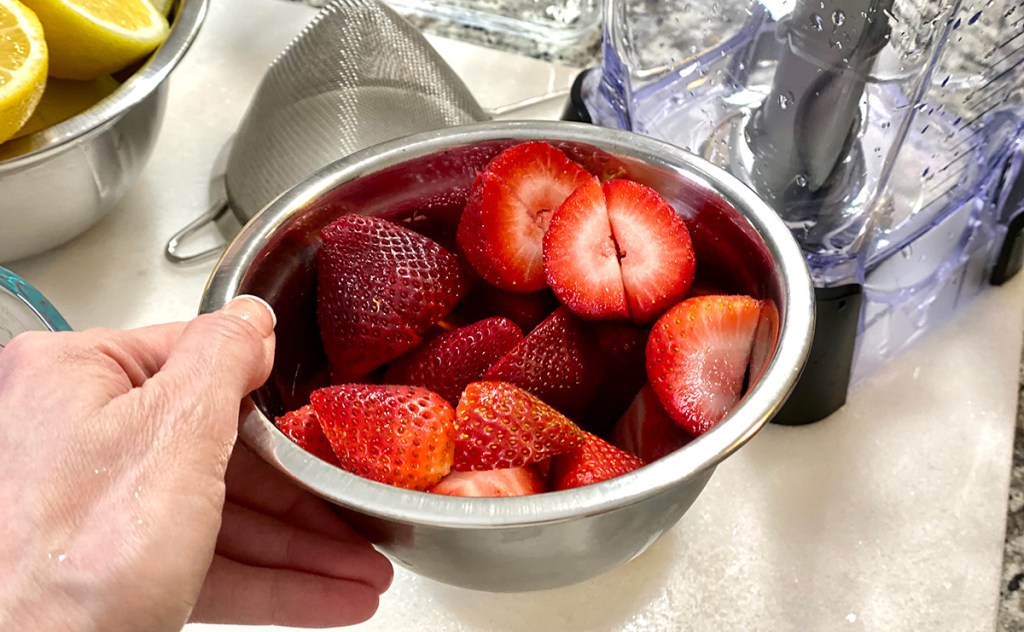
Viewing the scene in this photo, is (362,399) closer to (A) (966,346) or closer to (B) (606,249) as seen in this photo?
(B) (606,249)

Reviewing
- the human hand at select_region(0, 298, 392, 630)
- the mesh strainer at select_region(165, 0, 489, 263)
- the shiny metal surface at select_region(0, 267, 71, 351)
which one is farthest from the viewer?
the mesh strainer at select_region(165, 0, 489, 263)

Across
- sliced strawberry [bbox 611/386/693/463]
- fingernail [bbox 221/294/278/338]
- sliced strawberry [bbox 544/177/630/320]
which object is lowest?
sliced strawberry [bbox 611/386/693/463]

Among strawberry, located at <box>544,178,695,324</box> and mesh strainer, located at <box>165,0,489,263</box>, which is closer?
strawberry, located at <box>544,178,695,324</box>

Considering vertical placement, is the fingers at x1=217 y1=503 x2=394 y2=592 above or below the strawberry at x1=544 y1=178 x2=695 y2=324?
below

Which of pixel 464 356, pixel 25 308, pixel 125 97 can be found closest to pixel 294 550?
pixel 464 356

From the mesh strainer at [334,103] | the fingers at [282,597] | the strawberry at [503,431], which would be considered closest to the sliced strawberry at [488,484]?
the strawberry at [503,431]

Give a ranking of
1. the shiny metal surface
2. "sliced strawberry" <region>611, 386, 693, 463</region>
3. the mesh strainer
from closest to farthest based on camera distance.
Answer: "sliced strawberry" <region>611, 386, 693, 463</region> < the shiny metal surface < the mesh strainer

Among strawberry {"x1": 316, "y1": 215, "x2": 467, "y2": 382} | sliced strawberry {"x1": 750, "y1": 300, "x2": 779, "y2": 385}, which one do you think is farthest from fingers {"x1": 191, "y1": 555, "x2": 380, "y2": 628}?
sliced strawberry {"x1": 750, "y1": 300, "x2": 779, "y2": 385}

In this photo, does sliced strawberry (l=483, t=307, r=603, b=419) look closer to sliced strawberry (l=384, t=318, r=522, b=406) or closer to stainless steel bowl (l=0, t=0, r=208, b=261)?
sliced strawberry (l=384, t=318, r=522, b=406)
